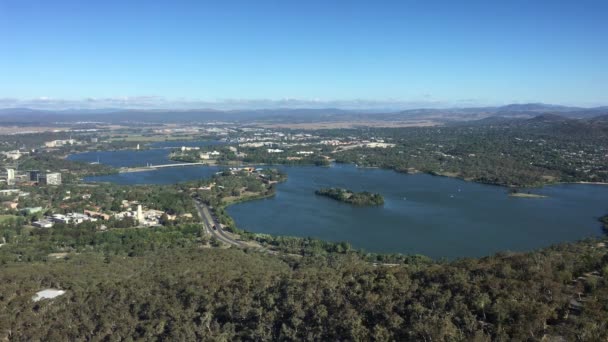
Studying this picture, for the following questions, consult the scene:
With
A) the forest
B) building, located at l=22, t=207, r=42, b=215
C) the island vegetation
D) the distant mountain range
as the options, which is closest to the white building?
building, located at l=22, t=207, r=42, b=215

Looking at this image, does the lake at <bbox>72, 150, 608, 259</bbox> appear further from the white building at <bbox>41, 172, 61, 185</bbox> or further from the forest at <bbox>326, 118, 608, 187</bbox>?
the white building at <bbox>41, 172, 61, 185</bbox>

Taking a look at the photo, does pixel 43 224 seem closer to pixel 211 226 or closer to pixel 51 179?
pixel 211 226

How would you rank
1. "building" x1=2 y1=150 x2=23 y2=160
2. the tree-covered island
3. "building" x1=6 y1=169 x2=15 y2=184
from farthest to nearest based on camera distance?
1. "building" x1=2 y1=150 x2=23 y2=160
2. "building" x1=6 y1=169 x2=15 y2=184
3. the tree-covered island

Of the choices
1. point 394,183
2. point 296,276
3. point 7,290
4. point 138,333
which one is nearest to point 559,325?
point 296,276

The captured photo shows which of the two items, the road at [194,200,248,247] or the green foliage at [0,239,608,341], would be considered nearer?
the green foliage at [0,239,608,341]

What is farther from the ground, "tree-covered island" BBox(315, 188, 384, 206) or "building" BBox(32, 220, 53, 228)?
"tree-covered island" BBox(315, 188, 384, 206)

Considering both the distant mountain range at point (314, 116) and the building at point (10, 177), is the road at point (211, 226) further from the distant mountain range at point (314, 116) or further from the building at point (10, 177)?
the distant mountain range at point (314, 116)

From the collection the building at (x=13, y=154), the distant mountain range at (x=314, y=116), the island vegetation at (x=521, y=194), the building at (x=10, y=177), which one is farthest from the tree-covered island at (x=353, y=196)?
the distant mountain range at (x=314, y=116)
